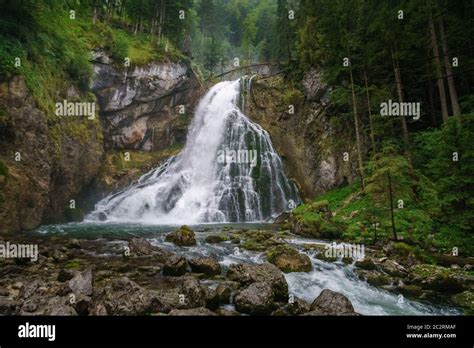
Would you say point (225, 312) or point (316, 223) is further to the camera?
point (316, 223)

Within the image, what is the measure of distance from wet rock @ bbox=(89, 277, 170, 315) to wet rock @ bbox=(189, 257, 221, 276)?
10.8 feet

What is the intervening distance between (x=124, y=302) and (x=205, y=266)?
3892mm

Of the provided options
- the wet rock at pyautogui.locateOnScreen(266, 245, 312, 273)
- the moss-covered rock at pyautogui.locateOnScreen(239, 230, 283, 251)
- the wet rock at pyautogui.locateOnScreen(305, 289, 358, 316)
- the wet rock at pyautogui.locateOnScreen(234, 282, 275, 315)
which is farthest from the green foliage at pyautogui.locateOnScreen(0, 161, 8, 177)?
the wet rock at pyautogui.locateOnScreen(305, 289, 358, 316)

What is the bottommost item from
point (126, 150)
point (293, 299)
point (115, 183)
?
point (293, 299)

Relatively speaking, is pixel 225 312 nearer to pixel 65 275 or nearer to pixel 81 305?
pixel 81 305

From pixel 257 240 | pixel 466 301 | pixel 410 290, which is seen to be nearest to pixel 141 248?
pixel 257 240

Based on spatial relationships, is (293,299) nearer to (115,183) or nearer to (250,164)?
(250,164)

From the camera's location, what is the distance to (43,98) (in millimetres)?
17828

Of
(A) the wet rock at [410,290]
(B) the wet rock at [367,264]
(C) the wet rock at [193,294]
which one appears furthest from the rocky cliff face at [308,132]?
(C) the wet rock at [193,294]

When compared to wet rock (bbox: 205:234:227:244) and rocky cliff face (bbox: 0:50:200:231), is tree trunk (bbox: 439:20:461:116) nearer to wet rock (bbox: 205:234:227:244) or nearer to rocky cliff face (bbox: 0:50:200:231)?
wet rock (bbox: 205:234:227:244)

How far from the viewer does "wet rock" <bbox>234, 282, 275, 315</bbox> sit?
7.22 metres

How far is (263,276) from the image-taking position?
880cm

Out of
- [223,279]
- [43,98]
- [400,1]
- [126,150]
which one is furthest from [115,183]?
[400,1]

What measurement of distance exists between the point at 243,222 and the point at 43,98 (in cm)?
1571
